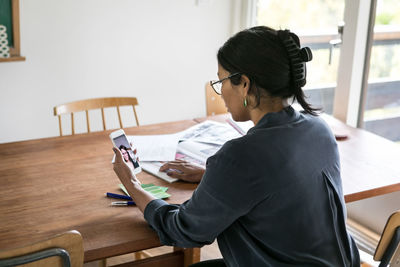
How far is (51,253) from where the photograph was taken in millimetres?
1215

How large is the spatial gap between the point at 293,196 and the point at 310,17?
206 centimetres

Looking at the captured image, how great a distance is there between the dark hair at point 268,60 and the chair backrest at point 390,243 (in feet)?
1.49

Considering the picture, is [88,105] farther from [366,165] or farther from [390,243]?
[390,243]

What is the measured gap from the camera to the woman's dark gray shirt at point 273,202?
129 cm

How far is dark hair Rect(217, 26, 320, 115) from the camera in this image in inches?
52.1

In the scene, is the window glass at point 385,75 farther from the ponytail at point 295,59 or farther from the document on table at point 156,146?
the ponytail at point 295,59

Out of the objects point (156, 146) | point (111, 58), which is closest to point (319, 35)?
point (111, 58)

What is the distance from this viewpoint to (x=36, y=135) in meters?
3.31

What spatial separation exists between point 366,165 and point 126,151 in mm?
938

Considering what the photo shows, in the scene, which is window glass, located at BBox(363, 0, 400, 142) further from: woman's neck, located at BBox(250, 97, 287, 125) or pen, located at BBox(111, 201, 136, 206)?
pen, located at BBox(111, 201, 136, 206)

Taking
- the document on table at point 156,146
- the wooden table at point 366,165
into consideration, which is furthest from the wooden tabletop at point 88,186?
the document on table at point 156,146

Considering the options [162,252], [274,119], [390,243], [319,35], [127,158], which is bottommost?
[162,252]

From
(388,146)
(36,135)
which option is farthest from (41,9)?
(388,146)

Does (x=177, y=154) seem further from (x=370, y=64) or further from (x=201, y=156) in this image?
(x=370, y=64)
